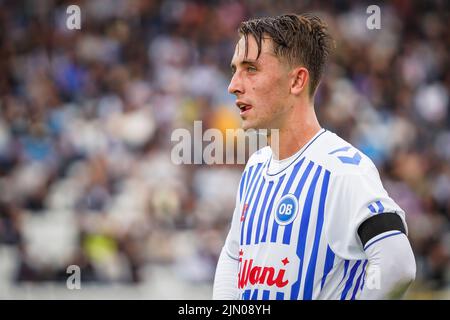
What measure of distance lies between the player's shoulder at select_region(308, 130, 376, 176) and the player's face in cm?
20

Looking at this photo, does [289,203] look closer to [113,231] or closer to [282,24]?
[282,24]

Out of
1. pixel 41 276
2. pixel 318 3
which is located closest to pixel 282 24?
pixel 41 276

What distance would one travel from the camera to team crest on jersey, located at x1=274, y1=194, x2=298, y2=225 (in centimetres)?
301

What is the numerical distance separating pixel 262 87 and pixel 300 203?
0.52 metres

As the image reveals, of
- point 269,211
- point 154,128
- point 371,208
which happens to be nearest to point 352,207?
point 371,208

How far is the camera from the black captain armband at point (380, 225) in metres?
2.70

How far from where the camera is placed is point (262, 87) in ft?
10.5

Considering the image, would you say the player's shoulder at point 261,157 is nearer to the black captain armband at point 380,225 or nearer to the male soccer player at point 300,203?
the male soccer player at point 300,203

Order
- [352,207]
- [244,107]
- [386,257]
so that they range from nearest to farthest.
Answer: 1. [386,257]
2. [352,207]
3. [244,107]

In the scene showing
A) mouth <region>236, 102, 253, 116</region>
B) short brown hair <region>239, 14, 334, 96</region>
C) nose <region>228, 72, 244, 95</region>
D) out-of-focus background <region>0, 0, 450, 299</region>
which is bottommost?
out-of-focus background <region>0, 0, 450, 299</region>

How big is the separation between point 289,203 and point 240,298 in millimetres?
450

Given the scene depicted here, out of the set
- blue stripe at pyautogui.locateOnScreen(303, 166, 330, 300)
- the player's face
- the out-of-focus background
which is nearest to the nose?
the player's face

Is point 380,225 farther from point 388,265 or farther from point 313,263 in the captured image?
point 313,263

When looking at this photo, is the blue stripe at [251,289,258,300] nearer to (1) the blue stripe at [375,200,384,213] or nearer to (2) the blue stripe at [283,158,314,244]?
(2) the blue stripe at [283,158,314,244]
